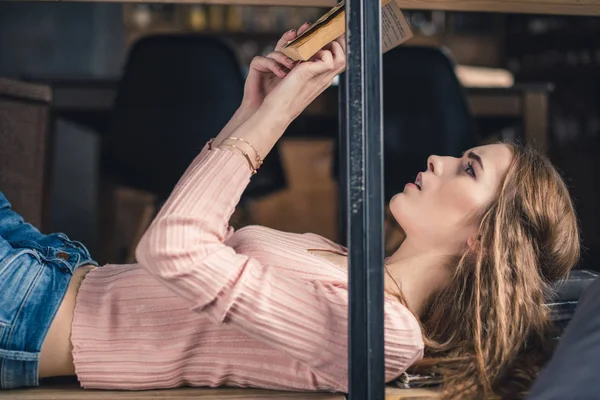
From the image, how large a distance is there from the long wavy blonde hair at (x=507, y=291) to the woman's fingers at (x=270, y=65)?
1.34ft

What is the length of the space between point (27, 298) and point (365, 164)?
590 mm

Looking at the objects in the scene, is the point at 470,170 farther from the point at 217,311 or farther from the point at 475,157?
the point at 217,311

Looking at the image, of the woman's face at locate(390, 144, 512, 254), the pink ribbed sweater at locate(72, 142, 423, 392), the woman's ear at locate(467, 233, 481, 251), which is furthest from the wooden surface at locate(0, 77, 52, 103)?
the woman's ear at locate(467, 233, 481, 251)

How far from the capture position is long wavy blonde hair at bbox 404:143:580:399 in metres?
1.18

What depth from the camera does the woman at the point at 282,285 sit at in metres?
1.09

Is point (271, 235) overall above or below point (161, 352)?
above

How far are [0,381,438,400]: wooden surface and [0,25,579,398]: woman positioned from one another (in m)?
0.02

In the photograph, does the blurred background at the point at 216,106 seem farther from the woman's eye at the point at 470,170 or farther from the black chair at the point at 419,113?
the woman's eye at the point at 470,170

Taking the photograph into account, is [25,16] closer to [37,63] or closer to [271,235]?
[37,63]

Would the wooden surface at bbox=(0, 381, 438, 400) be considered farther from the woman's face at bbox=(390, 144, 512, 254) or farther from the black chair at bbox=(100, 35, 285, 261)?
the black chair at bbox=(100, 35, 285, 261)

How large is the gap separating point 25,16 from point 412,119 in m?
2.16

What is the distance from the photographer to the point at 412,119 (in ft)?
8.64

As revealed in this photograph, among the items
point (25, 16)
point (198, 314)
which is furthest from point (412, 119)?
point (25, 16)

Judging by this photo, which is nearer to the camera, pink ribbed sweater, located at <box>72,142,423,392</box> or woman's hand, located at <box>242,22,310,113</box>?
pink ribbed sweater, located at <box>72,142,423,392</box>
